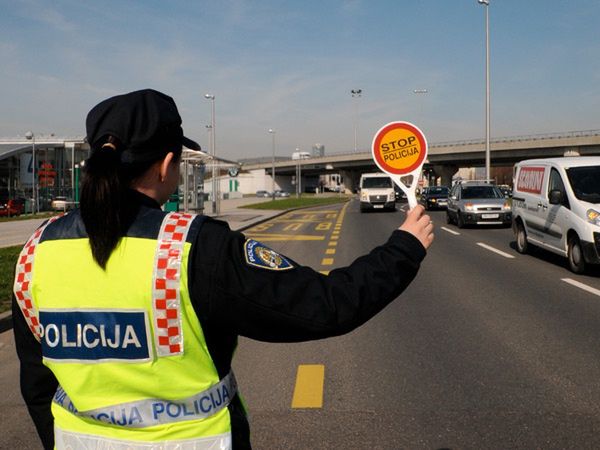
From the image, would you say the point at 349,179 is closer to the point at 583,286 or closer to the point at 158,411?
the point at 583,286

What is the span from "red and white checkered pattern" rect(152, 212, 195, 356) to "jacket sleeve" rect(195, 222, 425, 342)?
0.05 m

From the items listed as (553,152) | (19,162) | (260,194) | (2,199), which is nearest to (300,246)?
(2,199)

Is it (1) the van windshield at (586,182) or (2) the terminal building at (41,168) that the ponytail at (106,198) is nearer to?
(1) the van windshield at (586,182)

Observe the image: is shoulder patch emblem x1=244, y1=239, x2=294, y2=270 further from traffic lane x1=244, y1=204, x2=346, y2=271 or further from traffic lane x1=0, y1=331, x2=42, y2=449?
traffic lane x1=244, y1=204, x2=346, y2=271

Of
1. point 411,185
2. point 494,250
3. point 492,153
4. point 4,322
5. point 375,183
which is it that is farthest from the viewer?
point 492,153

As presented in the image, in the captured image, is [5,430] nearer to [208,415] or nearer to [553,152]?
[208,415]

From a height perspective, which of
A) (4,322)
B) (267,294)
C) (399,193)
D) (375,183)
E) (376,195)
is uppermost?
(375,183)

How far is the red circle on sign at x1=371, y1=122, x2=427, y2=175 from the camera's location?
2441mm

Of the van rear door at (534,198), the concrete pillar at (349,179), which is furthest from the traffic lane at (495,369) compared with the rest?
the concrete pillar at (349,179)

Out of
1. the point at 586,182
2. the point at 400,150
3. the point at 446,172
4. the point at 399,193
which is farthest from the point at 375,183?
the point at 446,172

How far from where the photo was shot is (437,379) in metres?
4.73

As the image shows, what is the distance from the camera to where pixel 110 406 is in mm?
1378

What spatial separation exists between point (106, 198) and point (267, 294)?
427 mm

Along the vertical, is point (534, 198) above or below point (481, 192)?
below
